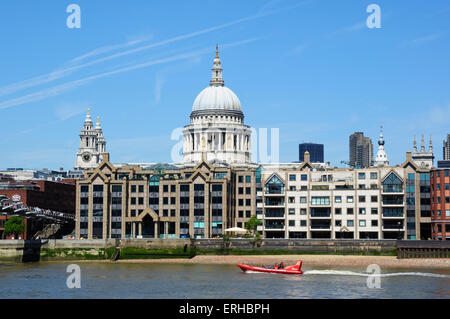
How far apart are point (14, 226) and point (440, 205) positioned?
81556 mm

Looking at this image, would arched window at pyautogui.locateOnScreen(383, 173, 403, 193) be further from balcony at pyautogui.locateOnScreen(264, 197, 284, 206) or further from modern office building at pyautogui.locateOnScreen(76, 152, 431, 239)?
balcony at pyautogui.locateOnScreen(264, 197, 284, 206)

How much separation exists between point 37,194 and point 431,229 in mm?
84248

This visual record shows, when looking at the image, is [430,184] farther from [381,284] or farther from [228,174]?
[381,284]

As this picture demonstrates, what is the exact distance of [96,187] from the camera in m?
163

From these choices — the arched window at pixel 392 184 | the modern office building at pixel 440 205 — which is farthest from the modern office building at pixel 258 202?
the modern office building at pixel 440 205

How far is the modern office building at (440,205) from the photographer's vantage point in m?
142

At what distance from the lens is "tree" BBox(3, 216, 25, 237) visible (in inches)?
6097

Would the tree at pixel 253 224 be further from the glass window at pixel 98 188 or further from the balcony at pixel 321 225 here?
the glass window at pixel 98 188

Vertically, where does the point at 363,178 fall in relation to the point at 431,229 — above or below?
above

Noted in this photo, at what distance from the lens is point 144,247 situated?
14162 centimetres
